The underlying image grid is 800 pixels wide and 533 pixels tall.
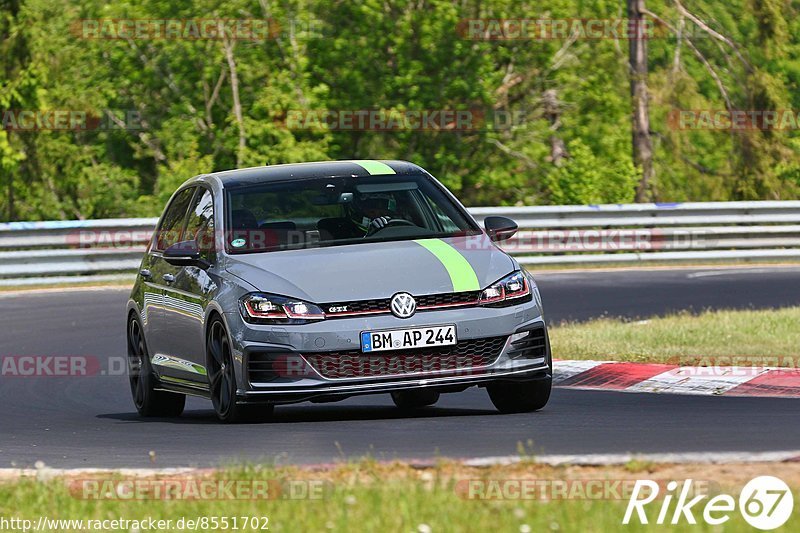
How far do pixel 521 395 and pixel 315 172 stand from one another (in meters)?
1.99

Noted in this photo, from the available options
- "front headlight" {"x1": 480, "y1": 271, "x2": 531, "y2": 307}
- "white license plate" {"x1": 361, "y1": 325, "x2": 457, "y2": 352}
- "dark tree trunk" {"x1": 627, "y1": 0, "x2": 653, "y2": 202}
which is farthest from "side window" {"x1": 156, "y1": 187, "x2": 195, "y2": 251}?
"dark tree trunk" {"x1": 627, "y1": 0, "x2": 653, "y2": 202}

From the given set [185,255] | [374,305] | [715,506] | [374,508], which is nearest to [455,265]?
[374,305]

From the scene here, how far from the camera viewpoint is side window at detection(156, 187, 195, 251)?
1155 centimetres

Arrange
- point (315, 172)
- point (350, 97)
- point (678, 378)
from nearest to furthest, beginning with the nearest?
1. point (315, 172)
2. point (678, 378)
3. point (350, 97)

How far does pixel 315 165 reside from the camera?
11117mm

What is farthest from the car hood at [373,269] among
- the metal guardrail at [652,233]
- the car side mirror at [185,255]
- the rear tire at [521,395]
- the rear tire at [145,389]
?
the metal guardrail at [652,233]

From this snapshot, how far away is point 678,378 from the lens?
11.9m

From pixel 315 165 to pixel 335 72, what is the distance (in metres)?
25.0

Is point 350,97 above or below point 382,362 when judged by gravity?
below

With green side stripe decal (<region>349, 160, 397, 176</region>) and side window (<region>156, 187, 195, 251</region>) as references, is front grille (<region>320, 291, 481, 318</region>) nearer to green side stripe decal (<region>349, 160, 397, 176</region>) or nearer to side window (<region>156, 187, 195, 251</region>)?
green side stripe decal (<region>349, 160, 397, 176</region>)

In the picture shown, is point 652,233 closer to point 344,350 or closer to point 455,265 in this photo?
point 455,265

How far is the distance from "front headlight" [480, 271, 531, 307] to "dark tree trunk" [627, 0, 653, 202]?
25908 mm

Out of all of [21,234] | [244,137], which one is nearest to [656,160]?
[244,137]

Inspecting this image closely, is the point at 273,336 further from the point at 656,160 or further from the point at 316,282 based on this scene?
the point at 656,160
